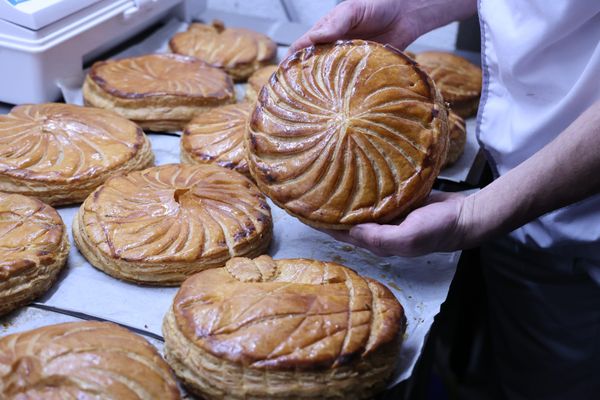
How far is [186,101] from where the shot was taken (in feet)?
12.0

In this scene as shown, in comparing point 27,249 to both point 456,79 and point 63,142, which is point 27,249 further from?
point 456,79

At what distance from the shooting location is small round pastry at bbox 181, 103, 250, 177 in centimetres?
328

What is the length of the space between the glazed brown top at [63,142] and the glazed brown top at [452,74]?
5.69 feet

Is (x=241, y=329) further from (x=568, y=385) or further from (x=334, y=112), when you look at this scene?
(x=568, y=385)

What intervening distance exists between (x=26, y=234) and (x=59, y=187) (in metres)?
0.43

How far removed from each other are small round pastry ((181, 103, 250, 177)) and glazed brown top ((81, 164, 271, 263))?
0.80 ft

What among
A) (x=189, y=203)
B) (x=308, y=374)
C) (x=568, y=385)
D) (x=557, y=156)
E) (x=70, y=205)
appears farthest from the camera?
(x=568, y=385)

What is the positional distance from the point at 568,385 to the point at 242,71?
2.58 m

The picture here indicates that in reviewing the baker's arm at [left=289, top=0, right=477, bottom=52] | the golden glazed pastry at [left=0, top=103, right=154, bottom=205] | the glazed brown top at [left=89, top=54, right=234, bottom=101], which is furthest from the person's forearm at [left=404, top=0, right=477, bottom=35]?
the golden glazed pastry at [left=0, top=103, right=154, bottom=205]

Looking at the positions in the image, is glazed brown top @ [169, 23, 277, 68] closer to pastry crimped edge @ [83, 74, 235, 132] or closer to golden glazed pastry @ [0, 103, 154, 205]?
pastry crimped edge @ [83, 74, 235, 132]

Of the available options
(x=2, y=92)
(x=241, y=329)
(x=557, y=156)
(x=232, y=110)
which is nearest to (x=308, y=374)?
(x=241, y=329)

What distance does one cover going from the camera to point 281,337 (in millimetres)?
2033

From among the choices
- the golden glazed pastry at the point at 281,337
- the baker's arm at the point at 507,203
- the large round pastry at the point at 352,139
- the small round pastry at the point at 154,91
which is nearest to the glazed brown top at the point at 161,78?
the small round pastry at the point at 154,91

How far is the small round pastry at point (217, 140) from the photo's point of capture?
328 centimetres
